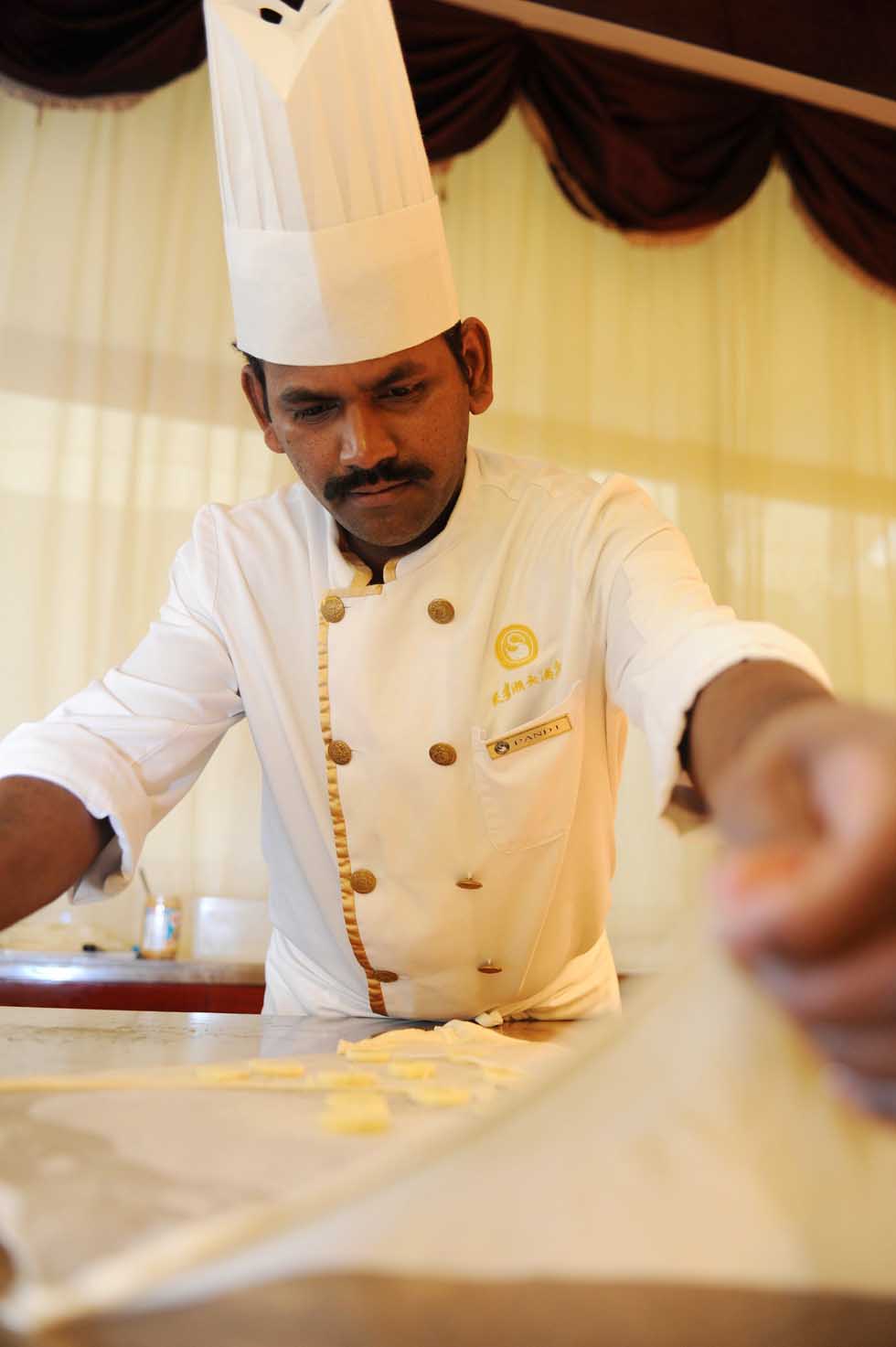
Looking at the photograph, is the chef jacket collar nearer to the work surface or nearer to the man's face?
the man's face

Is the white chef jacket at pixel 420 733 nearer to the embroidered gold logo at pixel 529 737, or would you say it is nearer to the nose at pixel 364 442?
the embroidered gold logo at pixel 529 737

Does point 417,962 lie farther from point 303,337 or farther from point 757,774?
point 757,774

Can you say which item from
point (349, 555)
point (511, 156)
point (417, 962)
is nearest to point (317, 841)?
point (417, 962)

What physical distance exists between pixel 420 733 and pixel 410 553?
0.23 m

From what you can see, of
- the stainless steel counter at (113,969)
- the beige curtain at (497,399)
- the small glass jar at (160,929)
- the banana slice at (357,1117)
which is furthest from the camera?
the beige curtain at (497,399)

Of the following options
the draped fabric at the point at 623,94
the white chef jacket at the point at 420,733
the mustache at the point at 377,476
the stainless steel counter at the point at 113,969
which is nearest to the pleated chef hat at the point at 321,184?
the mustache at the point at 377,476

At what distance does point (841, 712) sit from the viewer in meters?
0.49

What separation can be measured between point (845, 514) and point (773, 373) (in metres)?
0.49

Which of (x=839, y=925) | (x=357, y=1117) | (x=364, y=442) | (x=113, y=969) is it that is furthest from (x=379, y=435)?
(x=113, y=969)

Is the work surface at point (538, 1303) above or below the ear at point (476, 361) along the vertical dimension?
below

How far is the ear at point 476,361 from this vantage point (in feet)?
4.78

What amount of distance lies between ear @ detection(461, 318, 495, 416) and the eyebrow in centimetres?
14

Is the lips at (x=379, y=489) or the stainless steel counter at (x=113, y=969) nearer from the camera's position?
the lips at (x=379, y=489)

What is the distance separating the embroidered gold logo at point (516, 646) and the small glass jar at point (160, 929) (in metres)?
1.75
